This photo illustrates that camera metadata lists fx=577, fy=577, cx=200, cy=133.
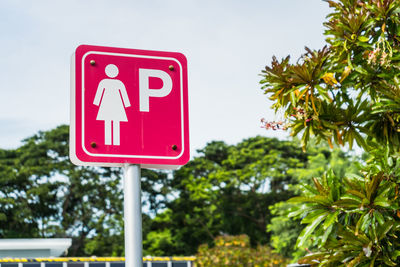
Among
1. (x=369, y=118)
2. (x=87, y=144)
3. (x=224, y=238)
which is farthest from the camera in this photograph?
(x=224, y=238)

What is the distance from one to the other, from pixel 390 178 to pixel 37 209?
2441cm

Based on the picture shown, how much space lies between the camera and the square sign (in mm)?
2049

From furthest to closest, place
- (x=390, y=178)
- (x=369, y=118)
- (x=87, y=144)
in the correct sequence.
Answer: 1. (x=369, y=118)
2. (x=390, y=178)
3. (x=87, y=144)

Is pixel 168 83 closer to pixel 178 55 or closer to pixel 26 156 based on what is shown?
pixel 178 55

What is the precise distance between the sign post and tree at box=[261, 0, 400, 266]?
2.91m

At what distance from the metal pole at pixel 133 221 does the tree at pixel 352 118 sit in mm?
3104

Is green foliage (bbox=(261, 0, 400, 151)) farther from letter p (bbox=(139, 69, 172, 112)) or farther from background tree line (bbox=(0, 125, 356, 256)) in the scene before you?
background tree line (bbox=(0, 125, 356, 256))

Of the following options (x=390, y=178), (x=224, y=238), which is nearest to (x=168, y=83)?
(x=390, y=178)

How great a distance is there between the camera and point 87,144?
2041mm

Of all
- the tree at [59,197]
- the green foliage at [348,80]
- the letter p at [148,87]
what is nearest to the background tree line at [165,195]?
the tree at [59,197]

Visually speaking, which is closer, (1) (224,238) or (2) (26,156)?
(1) (224,238)

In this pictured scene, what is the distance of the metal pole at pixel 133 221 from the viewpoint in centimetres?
187

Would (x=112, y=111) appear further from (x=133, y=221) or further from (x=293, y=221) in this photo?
(x=293, y=221)

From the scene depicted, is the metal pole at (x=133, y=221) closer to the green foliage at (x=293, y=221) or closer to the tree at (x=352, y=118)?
the tree at (x=352, y=118)
